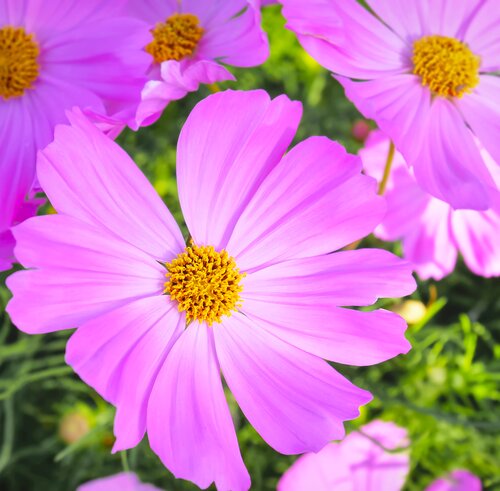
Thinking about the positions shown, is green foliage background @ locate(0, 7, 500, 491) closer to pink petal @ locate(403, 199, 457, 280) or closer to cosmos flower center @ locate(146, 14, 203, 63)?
pink petal @ locate(403, 199, 457, 280)

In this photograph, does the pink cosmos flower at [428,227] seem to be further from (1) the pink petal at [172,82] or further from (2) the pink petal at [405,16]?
(1) the pink petal at [172,82]

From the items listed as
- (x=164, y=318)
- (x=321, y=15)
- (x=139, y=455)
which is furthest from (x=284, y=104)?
(x=139, y=455)

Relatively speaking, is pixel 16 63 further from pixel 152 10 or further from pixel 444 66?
pixel 444 66

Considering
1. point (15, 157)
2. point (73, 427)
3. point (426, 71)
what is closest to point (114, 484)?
point (73, 427)

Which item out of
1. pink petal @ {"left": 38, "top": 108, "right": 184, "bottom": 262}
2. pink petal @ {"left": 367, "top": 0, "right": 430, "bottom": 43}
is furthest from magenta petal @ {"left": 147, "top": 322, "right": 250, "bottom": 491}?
pink petal @ {"left": 367, "top": 0, "right": 430, "bottom": 43}

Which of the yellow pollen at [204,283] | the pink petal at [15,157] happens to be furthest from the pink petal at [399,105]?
the pink petal at [15,157]

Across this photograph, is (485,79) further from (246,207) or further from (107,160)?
(107,160)
